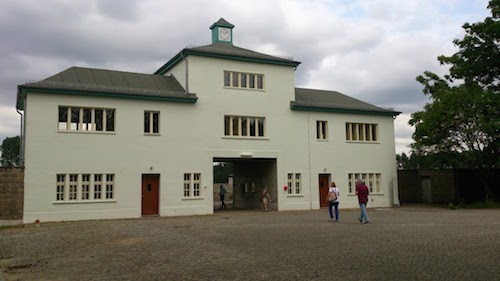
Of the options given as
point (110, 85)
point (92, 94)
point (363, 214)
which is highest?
point (110, 85)

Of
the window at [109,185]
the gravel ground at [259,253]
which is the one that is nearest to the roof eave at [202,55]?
the window at [109,185]

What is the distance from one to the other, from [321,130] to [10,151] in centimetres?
6389

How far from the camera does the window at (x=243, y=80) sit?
1043 inches

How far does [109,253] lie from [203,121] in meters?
14.4

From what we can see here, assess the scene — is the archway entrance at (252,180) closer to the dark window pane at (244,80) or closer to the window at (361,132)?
the dark window pane at (244,80)

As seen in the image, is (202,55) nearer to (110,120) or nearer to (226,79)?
(226,79)

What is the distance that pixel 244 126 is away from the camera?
2684 centimetres

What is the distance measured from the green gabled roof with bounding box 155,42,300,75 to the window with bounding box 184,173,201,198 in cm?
647

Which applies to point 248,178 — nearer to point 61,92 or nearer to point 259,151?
point 259,151

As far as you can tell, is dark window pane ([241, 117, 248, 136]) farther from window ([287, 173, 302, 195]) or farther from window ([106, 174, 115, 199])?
window ([106, 174, 115, 199])

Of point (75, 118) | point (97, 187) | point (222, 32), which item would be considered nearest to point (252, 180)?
point (222, 32)

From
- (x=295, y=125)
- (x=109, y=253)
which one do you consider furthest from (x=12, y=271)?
(x=295, y=125)

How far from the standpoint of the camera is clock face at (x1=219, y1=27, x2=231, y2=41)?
3000 centimetres

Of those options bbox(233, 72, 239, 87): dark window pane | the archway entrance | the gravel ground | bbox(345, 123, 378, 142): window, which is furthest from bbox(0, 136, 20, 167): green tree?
the gravel ground
